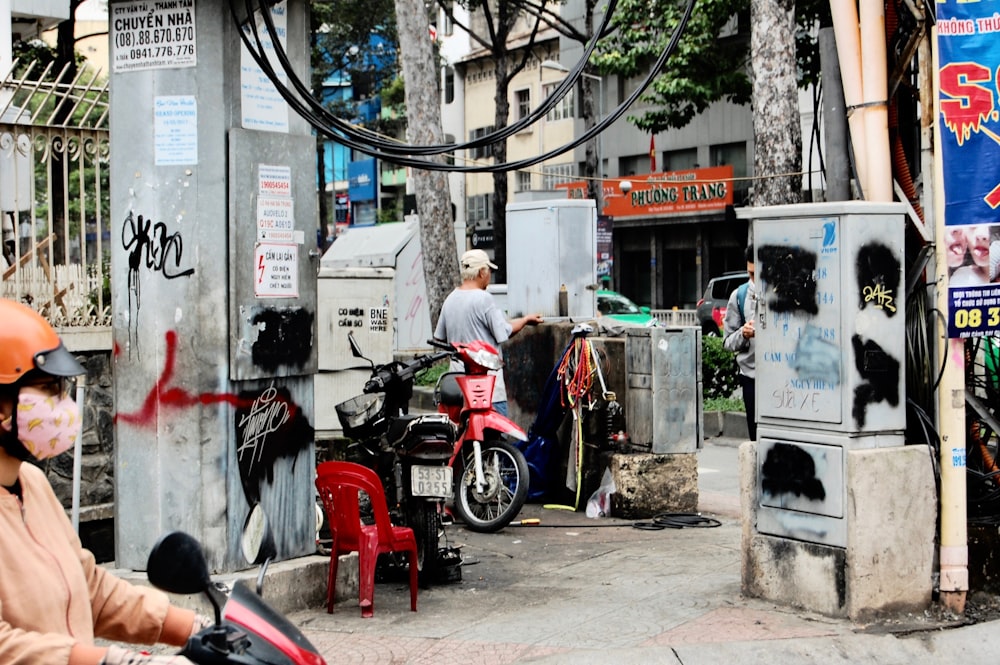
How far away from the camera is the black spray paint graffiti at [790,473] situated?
5785 millimetres

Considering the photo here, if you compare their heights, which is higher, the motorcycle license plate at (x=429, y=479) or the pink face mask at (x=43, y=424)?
the pink face mask at (x=43, y=424)

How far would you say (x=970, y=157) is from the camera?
19.1 ft

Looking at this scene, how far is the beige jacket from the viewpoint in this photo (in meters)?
2.46

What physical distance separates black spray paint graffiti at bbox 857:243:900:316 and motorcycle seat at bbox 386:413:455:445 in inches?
90.9

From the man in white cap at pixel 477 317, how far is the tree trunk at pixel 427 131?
7.78m

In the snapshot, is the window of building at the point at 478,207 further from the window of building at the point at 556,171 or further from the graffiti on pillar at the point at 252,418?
the graffiti on pillar at the point at 252,418

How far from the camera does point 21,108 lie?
22.2 feet

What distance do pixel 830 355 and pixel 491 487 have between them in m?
3.12

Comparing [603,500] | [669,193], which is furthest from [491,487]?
[669,193]

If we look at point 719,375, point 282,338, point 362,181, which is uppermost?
point 362,181

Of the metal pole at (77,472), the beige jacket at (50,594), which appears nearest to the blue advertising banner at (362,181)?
the metal pole at (77,472)

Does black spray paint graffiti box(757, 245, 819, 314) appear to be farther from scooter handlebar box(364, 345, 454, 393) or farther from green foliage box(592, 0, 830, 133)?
green foliage box(592, 0, 830, 133)

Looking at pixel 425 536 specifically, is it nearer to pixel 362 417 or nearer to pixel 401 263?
pixel 362 417

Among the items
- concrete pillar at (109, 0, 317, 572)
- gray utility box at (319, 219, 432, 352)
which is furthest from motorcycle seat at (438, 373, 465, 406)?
gray utility box at (319, 219, 432, 352)
